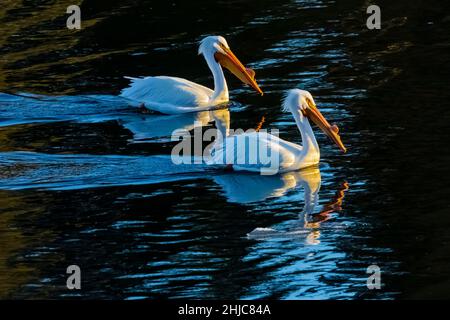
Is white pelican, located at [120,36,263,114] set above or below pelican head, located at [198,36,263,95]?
below

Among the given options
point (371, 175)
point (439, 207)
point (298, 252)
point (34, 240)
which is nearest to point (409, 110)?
point (371, 175)

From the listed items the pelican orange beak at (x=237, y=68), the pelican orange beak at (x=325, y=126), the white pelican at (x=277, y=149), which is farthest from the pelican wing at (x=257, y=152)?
the pelican orange beak at (x=237, y=68)

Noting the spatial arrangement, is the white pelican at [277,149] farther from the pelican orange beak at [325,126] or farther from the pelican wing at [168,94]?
the pelican wing at [168,94]

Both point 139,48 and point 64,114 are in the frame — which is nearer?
point 64,114

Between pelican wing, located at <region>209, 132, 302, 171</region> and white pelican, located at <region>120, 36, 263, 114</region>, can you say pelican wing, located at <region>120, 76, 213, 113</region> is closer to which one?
white pelican, located at <region>120, 36, 263, 114</region>

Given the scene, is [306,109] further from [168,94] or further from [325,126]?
[168,94]

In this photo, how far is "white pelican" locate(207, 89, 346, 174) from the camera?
9.65m

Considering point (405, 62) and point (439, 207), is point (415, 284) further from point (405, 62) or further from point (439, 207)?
point (405, 62)

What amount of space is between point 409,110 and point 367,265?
3960 mm

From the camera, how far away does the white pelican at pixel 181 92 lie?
12422 millimetres

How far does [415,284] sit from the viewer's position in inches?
282

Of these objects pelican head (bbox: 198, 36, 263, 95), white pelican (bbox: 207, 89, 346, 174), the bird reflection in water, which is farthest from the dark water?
pelican head (bbox: 198, 36, 263, 95)

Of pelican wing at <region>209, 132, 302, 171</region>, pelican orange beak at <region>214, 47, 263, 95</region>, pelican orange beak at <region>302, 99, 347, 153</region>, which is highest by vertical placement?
pelican orange beak at <region>214, 47, 263, 95</region>

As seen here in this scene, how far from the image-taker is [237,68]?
41.7 feet
